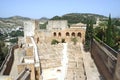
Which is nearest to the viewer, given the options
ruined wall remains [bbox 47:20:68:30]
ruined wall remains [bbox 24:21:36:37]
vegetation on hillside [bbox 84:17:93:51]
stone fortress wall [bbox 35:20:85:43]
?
vegetation on hillside [bbox 84:17:93:51]

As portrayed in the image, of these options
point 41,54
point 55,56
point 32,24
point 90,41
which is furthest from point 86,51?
point 32,24

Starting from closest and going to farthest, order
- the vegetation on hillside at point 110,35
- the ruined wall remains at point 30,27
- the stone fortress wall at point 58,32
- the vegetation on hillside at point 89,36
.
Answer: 1. the vegetation on hillside at point 110,35
2. the vegetation on hillside at point 89,36
3. the ruined wall remains at point 30,27
4. the stone fortress wall at point 58,32

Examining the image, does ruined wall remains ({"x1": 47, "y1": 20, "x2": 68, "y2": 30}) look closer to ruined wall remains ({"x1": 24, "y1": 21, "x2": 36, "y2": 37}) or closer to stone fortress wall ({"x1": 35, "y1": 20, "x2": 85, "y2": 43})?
stone fortress wall ({"x1": 35, "y1": 20, "x2": 85, "y2": 43})

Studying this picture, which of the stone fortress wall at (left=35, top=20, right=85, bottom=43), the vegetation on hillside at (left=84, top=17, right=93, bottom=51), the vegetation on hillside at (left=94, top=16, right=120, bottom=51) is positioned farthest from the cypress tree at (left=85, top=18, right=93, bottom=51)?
the stone fortress wall at (left=35, top=20, right=85, bottom=43)

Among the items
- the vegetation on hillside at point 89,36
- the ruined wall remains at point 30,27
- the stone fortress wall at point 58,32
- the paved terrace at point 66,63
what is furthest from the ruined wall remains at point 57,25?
the vegetation on hillside at point 89,36

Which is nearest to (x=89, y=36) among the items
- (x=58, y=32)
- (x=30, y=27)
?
(x=58, y=32)

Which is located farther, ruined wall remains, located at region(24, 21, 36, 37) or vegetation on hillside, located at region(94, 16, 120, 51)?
ruined wall remains, located at region(24, 21, 36, 37)

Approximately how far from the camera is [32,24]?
25.6 meters

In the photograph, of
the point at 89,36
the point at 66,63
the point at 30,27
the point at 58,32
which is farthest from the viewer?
the point at 58,32

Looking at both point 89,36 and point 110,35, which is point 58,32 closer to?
point 89,36

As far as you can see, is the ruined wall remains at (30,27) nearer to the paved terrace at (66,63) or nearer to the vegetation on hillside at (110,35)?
the paved terrace at (66,63)

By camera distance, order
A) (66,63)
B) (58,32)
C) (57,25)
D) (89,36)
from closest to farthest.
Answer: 1. (66,63)
2. (89,36)
3. (58,32)
4. (57,25)

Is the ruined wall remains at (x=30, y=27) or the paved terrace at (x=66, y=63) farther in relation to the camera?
the ruined wall remains at (x=30, y=27)

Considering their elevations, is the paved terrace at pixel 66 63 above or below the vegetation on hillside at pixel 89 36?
below
